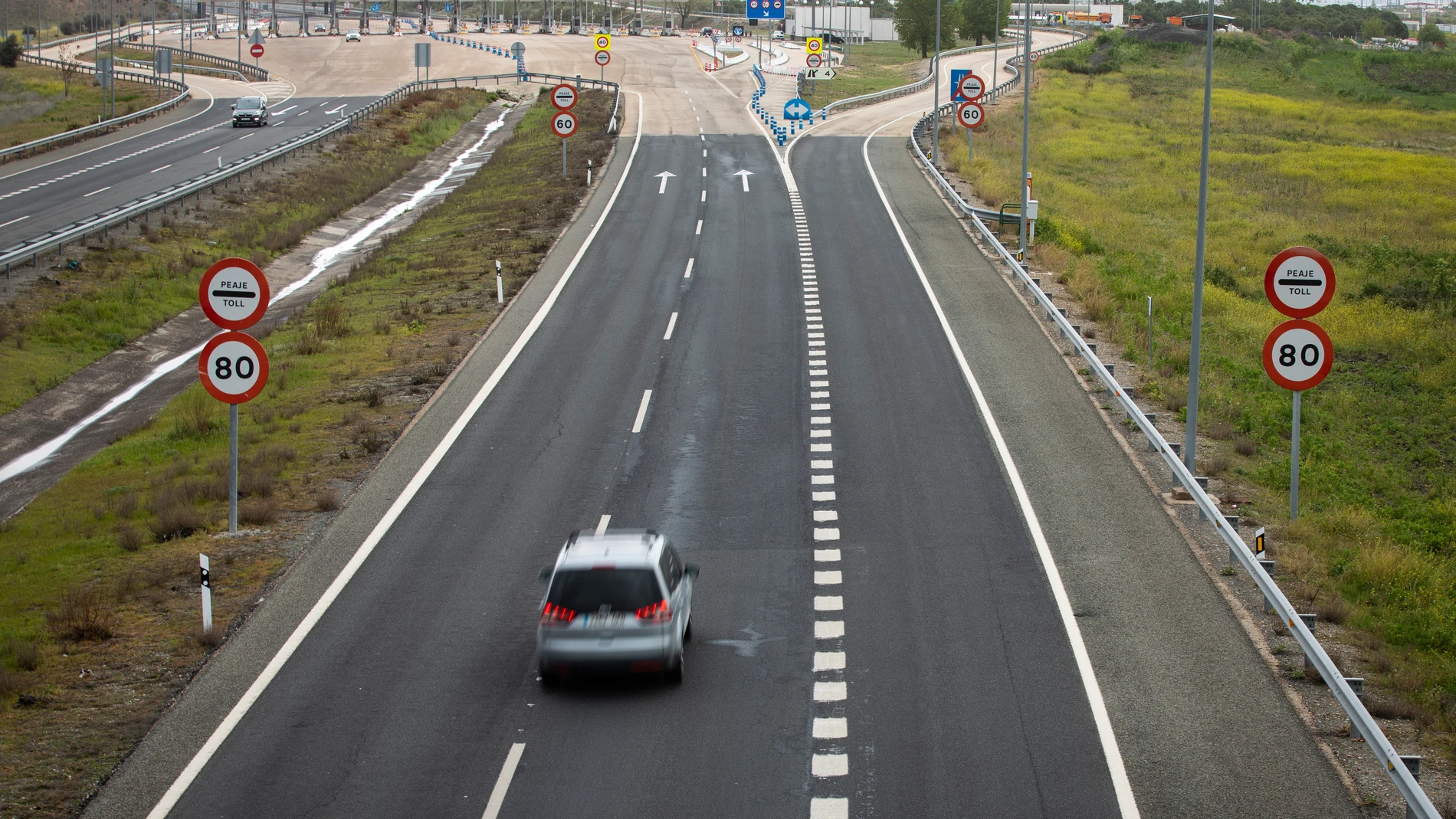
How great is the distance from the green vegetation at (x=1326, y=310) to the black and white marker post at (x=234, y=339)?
13.6 meters

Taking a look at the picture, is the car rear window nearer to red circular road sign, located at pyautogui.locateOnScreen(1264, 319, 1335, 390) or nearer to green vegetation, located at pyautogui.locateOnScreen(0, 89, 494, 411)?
red circular road sign, located at pyautogui.locateOnScreen(1264, 319, 1335, 390)

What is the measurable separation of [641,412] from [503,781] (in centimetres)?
1185

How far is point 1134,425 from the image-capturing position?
69.4ft

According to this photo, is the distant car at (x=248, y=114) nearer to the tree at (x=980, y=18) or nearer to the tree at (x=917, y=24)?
the tree at (x=917, y=24)

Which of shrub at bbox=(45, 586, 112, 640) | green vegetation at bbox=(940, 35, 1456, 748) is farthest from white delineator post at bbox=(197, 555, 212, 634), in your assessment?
green vegetation at bbox=(940, 35, 1456, 748)

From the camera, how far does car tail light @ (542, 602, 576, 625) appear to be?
12477 mm

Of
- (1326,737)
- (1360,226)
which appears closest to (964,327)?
(1326,737)

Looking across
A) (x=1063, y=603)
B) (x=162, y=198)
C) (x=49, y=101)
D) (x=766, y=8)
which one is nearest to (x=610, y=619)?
(x=1063, y=603)

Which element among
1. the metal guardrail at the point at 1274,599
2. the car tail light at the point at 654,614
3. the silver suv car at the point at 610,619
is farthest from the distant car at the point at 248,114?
the car tail light at the point at 654,614

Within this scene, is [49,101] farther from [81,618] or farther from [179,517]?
[81,618]

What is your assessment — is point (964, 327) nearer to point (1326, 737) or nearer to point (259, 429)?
point (259, 429)

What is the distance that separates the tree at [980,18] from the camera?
126519 mm

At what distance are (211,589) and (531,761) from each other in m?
6.27

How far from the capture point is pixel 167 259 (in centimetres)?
3931
